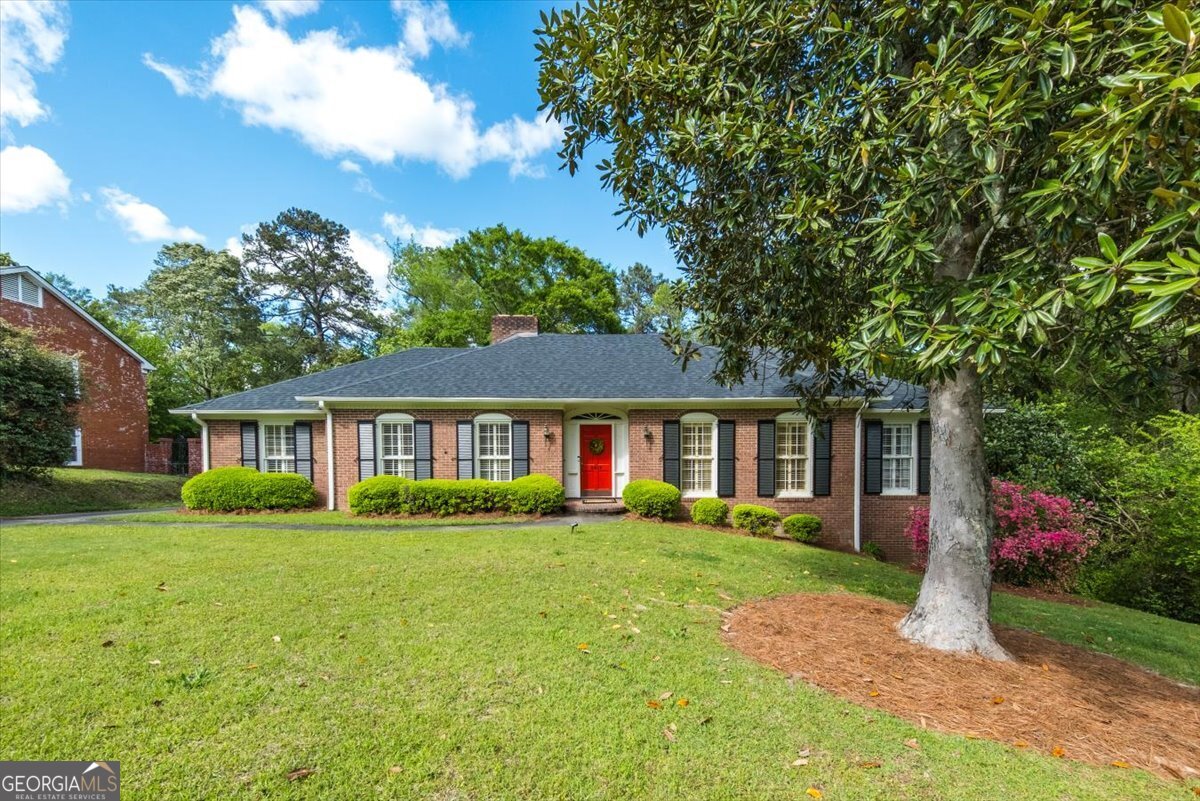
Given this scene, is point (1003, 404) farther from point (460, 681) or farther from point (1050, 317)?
point (460, 681)

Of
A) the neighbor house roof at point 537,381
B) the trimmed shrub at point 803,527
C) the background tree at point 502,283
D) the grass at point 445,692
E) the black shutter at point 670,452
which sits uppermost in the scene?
the background tree at point 502,283

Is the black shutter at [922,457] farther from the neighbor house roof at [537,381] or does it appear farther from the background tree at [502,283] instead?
the background tree at [502,283]

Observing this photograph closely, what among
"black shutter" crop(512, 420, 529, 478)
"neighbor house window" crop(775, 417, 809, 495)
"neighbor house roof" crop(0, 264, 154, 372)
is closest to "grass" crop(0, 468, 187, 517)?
"neighbor house roof" crop(0, 264, 154, 372)

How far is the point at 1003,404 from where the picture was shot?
36.7 feet

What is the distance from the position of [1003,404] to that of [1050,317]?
10.8 m

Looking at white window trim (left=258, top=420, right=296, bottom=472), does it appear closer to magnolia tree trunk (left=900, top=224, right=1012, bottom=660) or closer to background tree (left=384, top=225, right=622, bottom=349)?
magnolia tree trunk (left=900, top=224, right=1012, bottom=660)

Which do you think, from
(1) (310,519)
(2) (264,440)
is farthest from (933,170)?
(2) (264,440)

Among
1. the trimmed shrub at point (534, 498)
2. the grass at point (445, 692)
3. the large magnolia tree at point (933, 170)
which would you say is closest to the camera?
the large magnolia tree at point (933, 170)

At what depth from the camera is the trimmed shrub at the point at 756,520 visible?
1105 cm

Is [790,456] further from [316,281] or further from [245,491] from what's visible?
[316,281]

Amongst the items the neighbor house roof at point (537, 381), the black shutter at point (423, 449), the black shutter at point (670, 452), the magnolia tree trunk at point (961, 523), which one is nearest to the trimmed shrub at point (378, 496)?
the black shutter at point (423, 449)

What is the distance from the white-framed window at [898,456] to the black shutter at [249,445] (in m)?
16.3

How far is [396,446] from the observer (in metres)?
12.2

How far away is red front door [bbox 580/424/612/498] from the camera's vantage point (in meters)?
12.8
